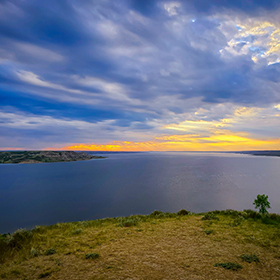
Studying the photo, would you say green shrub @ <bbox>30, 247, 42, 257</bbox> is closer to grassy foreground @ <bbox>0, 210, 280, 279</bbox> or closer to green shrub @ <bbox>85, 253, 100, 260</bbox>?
grassy foreground @ <bbox>0, 210, 280, 279</bbox>

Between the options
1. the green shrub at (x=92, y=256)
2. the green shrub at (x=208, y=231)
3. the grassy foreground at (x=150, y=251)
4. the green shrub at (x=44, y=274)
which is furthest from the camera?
the green shrub at (x=208, y=231)

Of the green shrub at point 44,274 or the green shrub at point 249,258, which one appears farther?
the green shrub at point 249,258

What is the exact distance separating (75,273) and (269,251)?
9.99 meters

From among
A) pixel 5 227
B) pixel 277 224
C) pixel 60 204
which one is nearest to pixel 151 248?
pixel 277 224

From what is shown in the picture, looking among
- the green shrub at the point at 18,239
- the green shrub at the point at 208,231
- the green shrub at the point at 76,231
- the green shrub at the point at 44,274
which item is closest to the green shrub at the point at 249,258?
the green shrub at the point at 208,231

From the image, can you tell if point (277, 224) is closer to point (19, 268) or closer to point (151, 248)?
point (151, 248)

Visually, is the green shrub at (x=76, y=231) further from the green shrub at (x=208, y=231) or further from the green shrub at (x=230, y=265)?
the green shrub at (x=230, y=265)

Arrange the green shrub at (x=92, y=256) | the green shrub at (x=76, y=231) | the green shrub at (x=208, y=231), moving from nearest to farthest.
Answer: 1. the green shrub at (x=92, y=256)
2. the green shrub at (x=208, y=231)
3. the green shrub at (x=76, y=231)

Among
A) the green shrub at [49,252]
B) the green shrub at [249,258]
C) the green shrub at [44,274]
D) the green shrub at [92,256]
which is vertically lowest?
the green shrub at [49,252]

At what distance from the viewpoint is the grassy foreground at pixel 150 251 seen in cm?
748

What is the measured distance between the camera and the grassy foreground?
748cm

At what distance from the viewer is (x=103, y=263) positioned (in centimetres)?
834

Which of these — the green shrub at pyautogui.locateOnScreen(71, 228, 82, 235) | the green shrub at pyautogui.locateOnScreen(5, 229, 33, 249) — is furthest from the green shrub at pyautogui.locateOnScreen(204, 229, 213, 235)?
the green shrub at pyautogui.locateOnScreen(5, 229, 33, 249)

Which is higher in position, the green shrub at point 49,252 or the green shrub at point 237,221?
the green shrub at point 49,252
